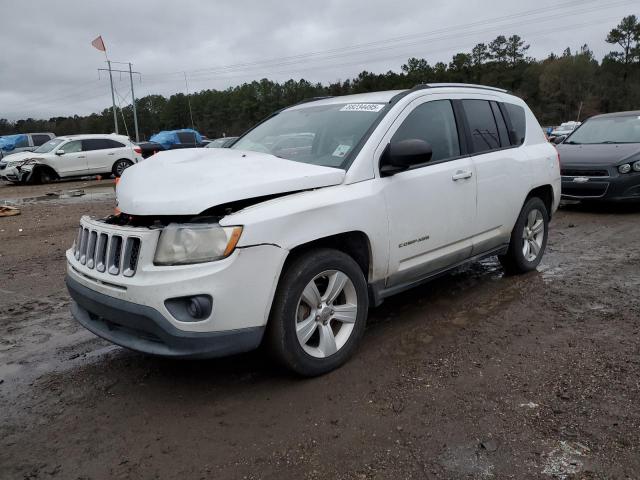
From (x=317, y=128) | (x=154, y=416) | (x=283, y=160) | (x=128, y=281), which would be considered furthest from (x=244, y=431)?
(x=317, y=128)

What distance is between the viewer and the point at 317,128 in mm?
3998

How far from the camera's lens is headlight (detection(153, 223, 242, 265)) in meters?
2.76

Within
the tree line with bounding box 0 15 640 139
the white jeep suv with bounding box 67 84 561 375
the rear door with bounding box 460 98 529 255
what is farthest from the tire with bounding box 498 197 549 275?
the tree line with bounding box 0 15 640 139

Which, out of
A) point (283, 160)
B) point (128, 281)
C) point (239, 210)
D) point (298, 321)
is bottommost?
point (298, 321)

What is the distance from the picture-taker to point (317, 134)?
3.92m

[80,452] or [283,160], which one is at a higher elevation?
[283,160]

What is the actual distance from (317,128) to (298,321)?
63.1 inches

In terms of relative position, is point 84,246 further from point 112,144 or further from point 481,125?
point 112,144

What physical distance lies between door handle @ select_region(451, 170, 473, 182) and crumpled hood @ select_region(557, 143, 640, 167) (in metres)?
5.78

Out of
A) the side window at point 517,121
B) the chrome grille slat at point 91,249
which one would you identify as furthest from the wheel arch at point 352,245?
the side window at point 517,121

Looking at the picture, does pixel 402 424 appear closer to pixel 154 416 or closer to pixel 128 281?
pixel 154 416

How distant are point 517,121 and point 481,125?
0.77 m

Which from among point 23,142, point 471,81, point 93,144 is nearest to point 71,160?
point 93,144

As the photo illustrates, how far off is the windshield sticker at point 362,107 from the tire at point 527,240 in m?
2.00
